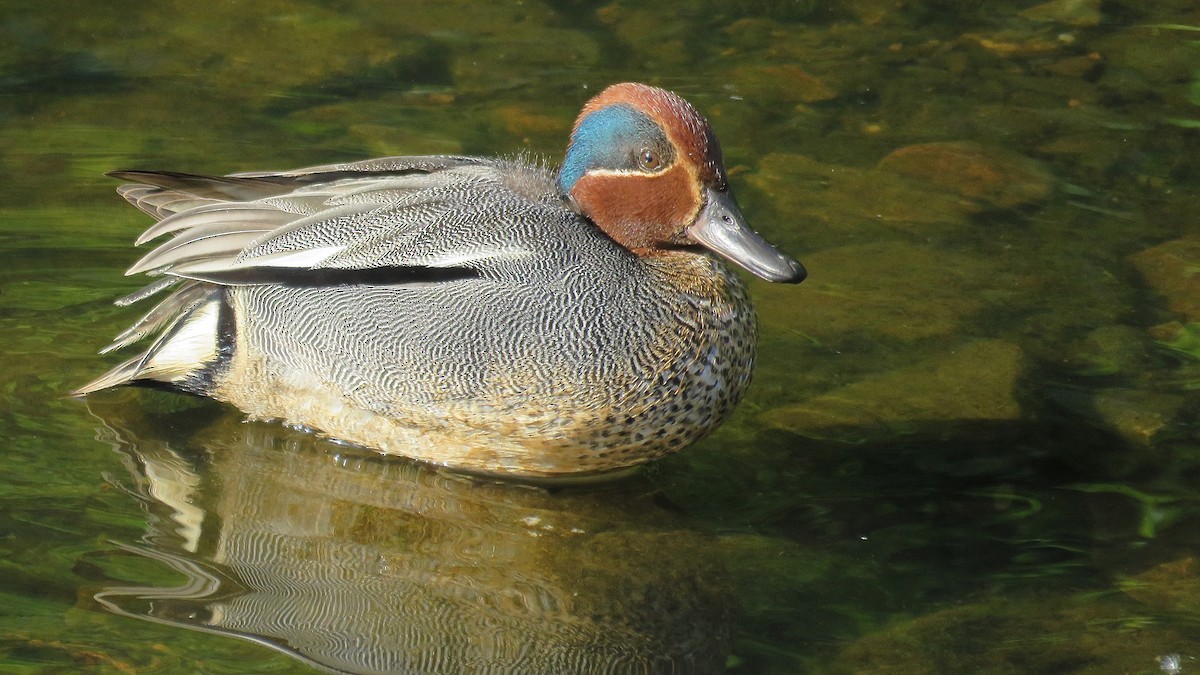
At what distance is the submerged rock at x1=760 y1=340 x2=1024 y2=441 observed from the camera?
17.9ft

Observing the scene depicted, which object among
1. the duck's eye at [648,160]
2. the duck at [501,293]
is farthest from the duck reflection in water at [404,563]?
the duck's eye at [648,160]

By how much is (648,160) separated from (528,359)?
766mm

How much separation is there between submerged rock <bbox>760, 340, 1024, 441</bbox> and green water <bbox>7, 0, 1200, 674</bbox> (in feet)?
0.06

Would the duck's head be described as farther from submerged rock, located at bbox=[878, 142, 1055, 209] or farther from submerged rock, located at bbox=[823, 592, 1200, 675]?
submerged rock, located at bbox=[878, 142, 1055, 209]

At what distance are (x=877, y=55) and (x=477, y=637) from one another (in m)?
5.19

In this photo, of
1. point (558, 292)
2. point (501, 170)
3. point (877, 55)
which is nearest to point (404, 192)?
point (501, 170)

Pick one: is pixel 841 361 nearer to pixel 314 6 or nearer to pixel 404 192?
pixel 404 192

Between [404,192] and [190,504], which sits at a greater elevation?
[404,192]

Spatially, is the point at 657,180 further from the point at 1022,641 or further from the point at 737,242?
the point at 1022,641

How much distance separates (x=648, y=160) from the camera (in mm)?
4695

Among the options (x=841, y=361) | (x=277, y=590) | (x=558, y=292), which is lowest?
(x=277, y=590)

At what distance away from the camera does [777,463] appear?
17.0ft

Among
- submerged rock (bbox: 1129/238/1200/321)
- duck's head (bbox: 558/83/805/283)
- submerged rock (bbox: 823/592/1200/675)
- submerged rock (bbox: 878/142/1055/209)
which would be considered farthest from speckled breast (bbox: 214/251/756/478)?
submerged rock (bbox: 878/142/1055/209)

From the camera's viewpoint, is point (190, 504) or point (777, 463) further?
point (777, 463)
